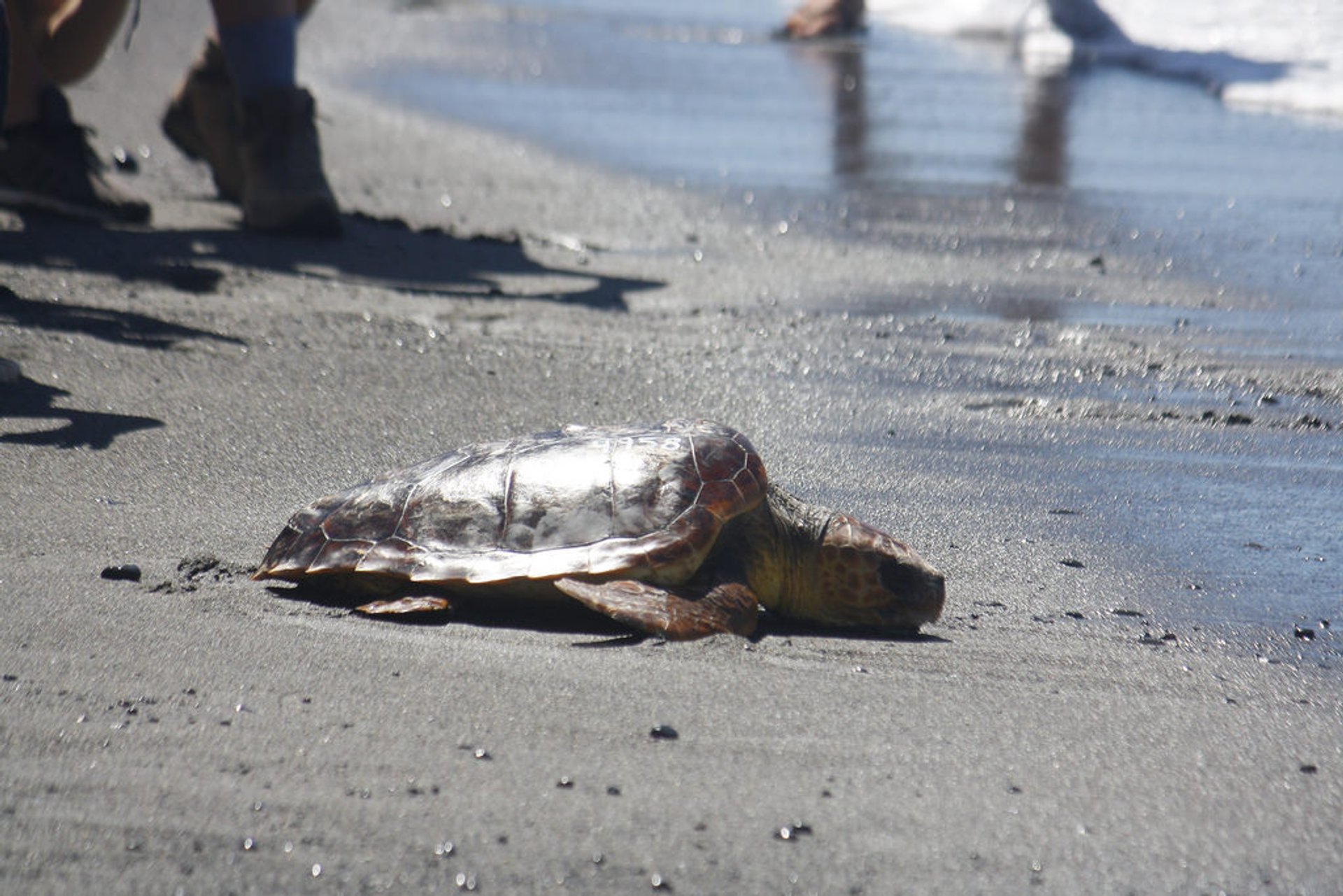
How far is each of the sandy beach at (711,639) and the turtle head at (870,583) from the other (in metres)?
0.09

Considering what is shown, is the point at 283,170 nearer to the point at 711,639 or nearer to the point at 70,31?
the point at 70,31

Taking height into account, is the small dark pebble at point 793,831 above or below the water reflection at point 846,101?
above

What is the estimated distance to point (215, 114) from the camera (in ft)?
22.2

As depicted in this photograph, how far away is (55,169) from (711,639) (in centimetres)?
431

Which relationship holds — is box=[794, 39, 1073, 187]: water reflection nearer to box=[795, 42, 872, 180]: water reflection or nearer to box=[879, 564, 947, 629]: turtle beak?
box=[795, 42, 872, 180]: water reflection

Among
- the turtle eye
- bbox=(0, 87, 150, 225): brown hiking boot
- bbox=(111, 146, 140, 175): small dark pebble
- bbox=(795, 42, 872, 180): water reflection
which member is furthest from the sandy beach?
bbox=(795, 42, 872, 180): water reflection

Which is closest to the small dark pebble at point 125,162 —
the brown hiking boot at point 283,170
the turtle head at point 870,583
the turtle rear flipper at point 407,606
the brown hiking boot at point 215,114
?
the brown hiking boot at point 215,114

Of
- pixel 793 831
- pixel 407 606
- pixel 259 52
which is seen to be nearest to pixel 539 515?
pixel 407 606

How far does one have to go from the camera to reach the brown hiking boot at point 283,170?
6.16m

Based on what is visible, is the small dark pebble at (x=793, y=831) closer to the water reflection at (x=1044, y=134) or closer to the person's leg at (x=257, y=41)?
the person's leg at (x=257, y=41)

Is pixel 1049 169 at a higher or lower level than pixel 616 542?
lower

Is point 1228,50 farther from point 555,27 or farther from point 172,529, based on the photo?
point 172,529

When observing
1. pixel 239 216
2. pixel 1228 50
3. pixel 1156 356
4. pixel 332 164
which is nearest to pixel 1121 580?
pixel 1156 356

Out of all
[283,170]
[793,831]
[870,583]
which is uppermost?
[283,170]
